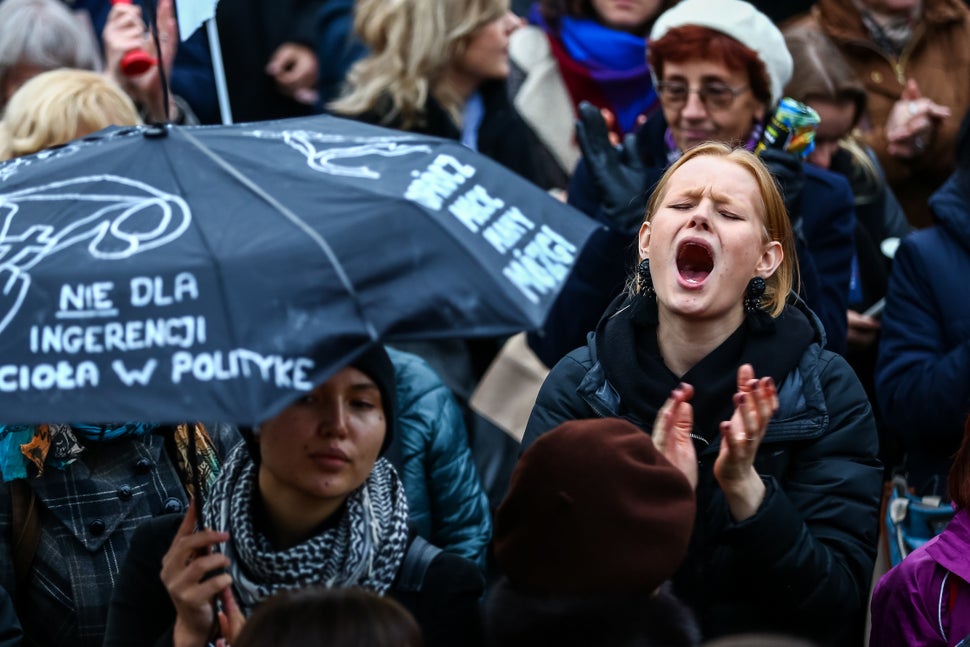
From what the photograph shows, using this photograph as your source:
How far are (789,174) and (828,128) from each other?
1.02 metres

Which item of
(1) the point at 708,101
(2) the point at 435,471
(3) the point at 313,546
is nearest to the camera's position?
(3) the point at 313,546

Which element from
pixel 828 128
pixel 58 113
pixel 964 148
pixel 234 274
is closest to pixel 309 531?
pixel 234 274

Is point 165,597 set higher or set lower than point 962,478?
lower

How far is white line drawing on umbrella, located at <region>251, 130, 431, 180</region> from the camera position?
2957 mm

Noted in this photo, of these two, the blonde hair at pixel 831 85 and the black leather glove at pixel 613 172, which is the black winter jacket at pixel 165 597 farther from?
the blonde hair at pixel 831 85

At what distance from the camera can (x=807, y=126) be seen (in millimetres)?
4898

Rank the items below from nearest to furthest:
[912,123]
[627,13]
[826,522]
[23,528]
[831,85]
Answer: [826,522], [23,528], [831,85], [912,123], [627,13]

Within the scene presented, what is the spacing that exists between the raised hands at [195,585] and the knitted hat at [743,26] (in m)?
2.48

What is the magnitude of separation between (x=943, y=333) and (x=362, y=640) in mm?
2472

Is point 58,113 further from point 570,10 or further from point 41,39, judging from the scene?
point 570,10

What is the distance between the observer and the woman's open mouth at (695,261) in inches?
144

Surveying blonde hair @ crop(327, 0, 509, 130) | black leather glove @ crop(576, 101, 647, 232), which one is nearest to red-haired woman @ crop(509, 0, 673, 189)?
blonde hair @ crop(327, 0, 509, 130)

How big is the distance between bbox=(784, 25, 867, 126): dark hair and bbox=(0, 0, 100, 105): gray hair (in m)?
2.65

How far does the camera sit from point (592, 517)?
2.88m
